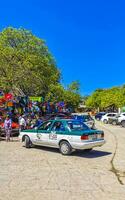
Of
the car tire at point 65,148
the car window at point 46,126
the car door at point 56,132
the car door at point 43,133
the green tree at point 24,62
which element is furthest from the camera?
the green tree at point 24,62

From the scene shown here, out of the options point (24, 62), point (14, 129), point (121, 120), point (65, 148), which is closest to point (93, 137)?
point (65, 148)

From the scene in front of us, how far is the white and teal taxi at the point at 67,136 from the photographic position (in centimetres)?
1424

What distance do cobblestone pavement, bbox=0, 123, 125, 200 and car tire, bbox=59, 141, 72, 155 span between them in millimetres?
313

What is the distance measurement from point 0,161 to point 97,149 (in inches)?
224

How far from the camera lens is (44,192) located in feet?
27.5

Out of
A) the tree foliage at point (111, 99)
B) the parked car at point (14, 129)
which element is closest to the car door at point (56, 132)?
the parked car at point (14, 129)

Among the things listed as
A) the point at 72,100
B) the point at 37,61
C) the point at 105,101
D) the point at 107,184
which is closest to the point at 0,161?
the point at 107,184

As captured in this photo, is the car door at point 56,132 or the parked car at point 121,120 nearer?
the car door at point 56,132

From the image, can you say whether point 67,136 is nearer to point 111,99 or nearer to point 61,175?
point 61,175

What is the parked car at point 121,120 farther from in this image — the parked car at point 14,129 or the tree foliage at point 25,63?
the parked car at point 14,129

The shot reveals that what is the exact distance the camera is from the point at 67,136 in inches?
578

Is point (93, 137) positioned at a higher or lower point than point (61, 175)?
higher

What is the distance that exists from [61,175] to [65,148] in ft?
14.3

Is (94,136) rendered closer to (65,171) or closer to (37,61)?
(65,171)
